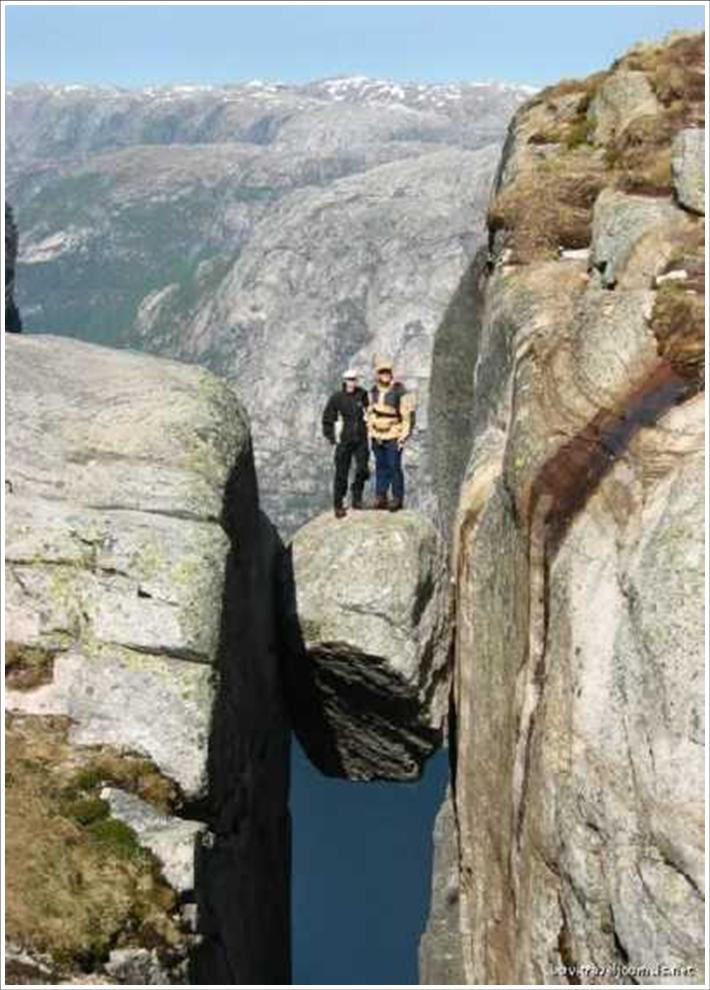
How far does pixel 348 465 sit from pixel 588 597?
40.4ft

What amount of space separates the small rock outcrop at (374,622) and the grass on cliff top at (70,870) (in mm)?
10826

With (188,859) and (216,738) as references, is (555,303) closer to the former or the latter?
(216,738)

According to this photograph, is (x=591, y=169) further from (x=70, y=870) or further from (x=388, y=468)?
(x=70, y=870)

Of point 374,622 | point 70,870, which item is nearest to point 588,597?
point 70,870

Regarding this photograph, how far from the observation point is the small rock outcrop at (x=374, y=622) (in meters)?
29.4

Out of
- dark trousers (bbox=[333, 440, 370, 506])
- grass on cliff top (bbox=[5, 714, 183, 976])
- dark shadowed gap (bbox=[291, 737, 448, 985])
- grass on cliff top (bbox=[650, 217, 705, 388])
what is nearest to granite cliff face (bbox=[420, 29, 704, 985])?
grass on cliff top (bbox=[650, 217, 705, 388])

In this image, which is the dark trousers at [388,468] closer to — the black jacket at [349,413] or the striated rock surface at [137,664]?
the black jacket at [349,413]

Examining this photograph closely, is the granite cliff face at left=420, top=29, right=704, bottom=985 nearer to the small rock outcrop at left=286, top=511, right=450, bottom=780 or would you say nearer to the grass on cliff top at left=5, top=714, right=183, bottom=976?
the small rock outcrop at left=286, top=511, right=450, bottom=780

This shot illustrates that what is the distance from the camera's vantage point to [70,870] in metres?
17.8

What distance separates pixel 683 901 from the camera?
14516 mm

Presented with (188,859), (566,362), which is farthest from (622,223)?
(188,859)

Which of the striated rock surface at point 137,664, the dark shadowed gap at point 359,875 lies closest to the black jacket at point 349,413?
the striated rock surface at point 137,664

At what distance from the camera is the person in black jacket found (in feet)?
95.7

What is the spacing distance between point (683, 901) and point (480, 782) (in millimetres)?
10288
